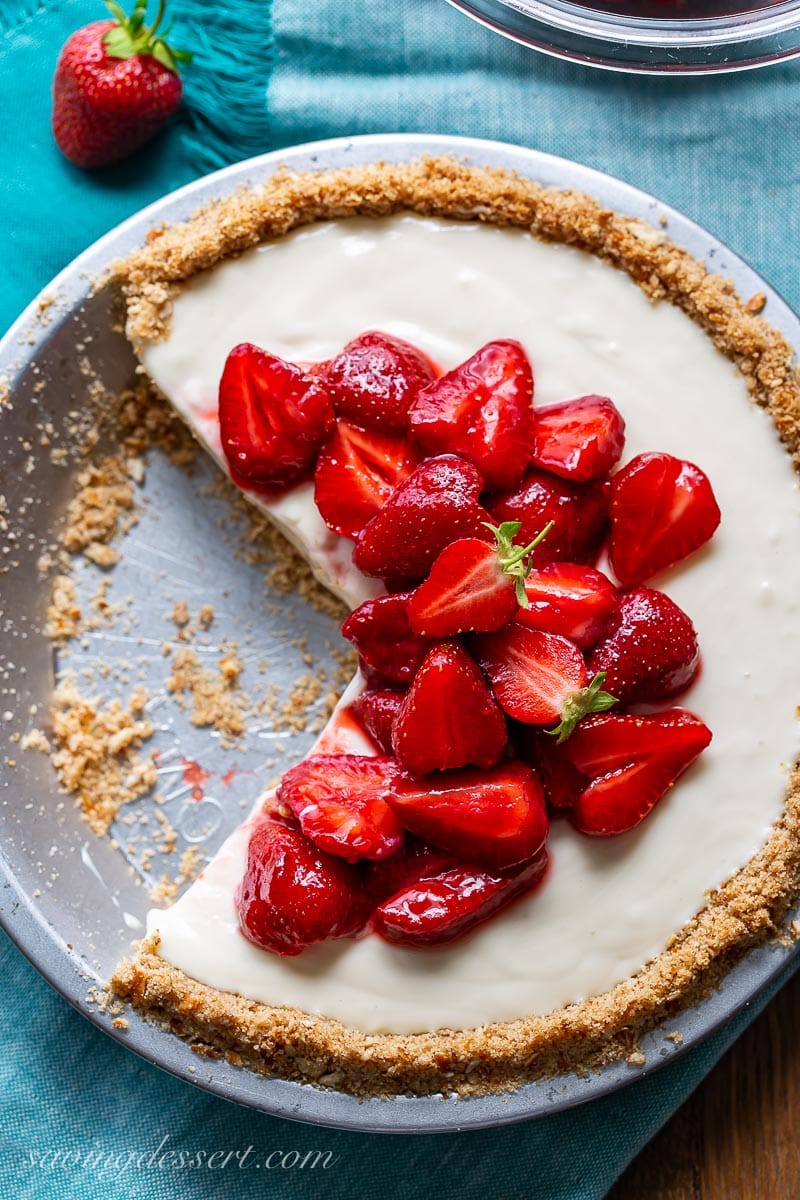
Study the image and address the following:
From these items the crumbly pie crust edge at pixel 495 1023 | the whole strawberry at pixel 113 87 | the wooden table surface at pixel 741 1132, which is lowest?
the wooden table surface at pixel 741 1132

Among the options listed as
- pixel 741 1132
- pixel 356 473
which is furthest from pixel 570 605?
pixel 741 1132

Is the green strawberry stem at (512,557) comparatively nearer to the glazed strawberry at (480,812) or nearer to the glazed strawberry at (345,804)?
the glazed strawberry at (480,812)

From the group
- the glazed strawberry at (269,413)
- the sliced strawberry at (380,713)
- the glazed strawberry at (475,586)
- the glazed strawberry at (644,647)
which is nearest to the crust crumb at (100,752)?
the sliced strawberry at (380,713)

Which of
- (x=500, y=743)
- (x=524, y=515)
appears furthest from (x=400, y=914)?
(x=524, y=515)

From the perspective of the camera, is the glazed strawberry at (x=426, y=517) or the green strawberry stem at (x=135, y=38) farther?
the green strawberry stem at (x=135, y=38)

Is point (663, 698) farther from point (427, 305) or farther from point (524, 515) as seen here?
point (427, 305)

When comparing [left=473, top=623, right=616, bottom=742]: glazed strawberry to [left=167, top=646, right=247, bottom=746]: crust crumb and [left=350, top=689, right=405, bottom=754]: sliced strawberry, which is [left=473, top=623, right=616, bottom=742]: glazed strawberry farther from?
[left=167, top=646, right=247, bottom=746]: crust crumb

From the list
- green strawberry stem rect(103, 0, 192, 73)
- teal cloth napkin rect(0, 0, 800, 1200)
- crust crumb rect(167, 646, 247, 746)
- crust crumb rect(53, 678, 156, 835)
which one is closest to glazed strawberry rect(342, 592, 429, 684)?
crust crumb rect(167, 646, 247, 746)

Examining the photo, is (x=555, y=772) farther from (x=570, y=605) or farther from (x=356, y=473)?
(x=356, y=473)
